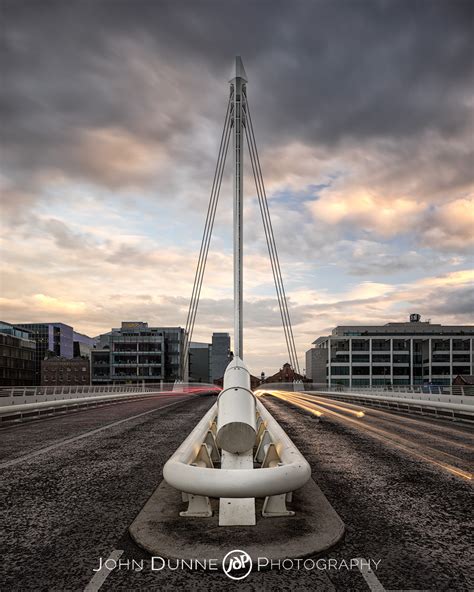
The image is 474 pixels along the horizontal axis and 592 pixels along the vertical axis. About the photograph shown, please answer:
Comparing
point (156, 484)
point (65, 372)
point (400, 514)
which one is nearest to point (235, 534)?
point (400, 514)

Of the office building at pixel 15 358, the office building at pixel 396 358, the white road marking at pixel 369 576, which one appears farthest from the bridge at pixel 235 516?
the office building at pixel 15 358

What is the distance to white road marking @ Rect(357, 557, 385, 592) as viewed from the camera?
163 inches

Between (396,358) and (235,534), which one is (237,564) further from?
(396,358)

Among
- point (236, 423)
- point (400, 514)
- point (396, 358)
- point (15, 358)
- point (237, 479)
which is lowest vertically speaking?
point (15, 358)

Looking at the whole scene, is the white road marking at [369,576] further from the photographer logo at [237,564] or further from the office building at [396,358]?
the office building at [396,358]

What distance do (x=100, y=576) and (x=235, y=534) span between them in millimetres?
1519

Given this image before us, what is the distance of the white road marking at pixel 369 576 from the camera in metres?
4.13

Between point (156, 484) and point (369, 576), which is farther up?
point (369, 576)

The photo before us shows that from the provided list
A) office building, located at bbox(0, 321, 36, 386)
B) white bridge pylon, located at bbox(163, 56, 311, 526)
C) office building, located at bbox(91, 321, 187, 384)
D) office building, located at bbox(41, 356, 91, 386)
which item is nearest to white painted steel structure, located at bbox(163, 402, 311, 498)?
white bridge pylon, located at bbox(163, 56, 311, 526)

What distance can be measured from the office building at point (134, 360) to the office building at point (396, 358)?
48.8 m

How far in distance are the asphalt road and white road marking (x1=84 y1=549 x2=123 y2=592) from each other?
0.02m

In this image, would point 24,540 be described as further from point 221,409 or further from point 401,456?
point 401,456

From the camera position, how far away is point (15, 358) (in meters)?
131

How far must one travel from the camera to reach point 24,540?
210 inches
